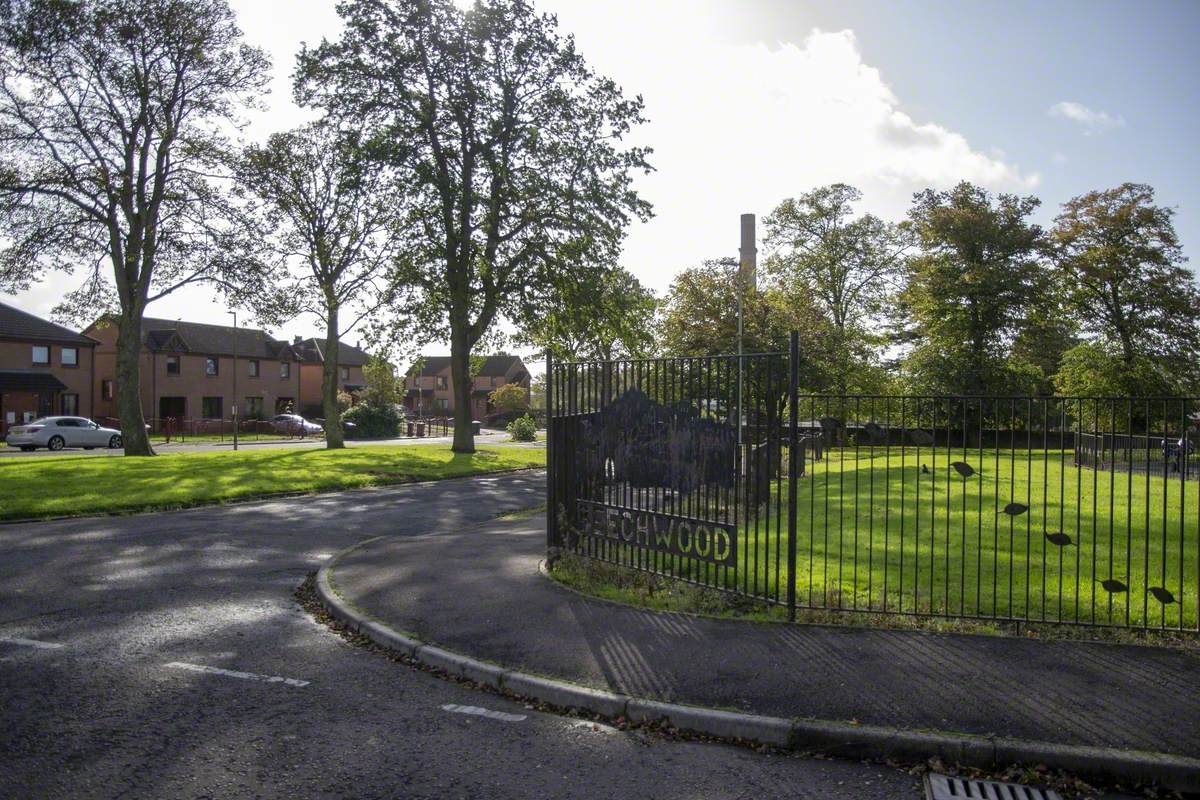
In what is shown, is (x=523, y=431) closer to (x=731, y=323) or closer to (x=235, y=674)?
(x=731, y=323)

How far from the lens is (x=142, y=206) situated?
2845cm

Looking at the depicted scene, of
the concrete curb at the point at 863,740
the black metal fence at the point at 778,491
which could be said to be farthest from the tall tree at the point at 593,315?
the concrete curb at the point at 863,740

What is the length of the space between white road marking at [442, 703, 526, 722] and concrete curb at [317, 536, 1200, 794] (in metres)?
0.33

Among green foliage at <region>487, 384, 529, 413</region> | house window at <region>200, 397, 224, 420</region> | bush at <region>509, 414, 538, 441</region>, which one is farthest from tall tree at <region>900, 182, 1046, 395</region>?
house window at <region>200, 397, 224, 420</region>

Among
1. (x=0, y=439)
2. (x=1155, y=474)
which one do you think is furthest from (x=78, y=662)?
(x=0, y=439)

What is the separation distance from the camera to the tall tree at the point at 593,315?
98.1 ft

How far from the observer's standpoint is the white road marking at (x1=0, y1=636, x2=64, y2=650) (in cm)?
663

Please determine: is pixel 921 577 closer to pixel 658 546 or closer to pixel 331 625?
pixel 658 546

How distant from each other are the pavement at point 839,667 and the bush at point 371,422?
48.9m

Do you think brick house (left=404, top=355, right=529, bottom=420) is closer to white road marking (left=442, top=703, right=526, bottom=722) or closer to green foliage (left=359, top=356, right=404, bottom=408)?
green foliage (left=359, top=356, right=404, bottom=408)

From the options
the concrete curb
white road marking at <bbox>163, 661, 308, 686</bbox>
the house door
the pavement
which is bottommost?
white road marking at <bbox>163, 661, 308, 686</bbox>

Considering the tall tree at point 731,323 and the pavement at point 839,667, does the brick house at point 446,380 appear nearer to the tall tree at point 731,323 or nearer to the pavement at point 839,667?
the tall tree at point 731,323

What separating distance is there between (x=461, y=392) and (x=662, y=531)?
24.7 meters

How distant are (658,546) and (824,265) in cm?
4805
